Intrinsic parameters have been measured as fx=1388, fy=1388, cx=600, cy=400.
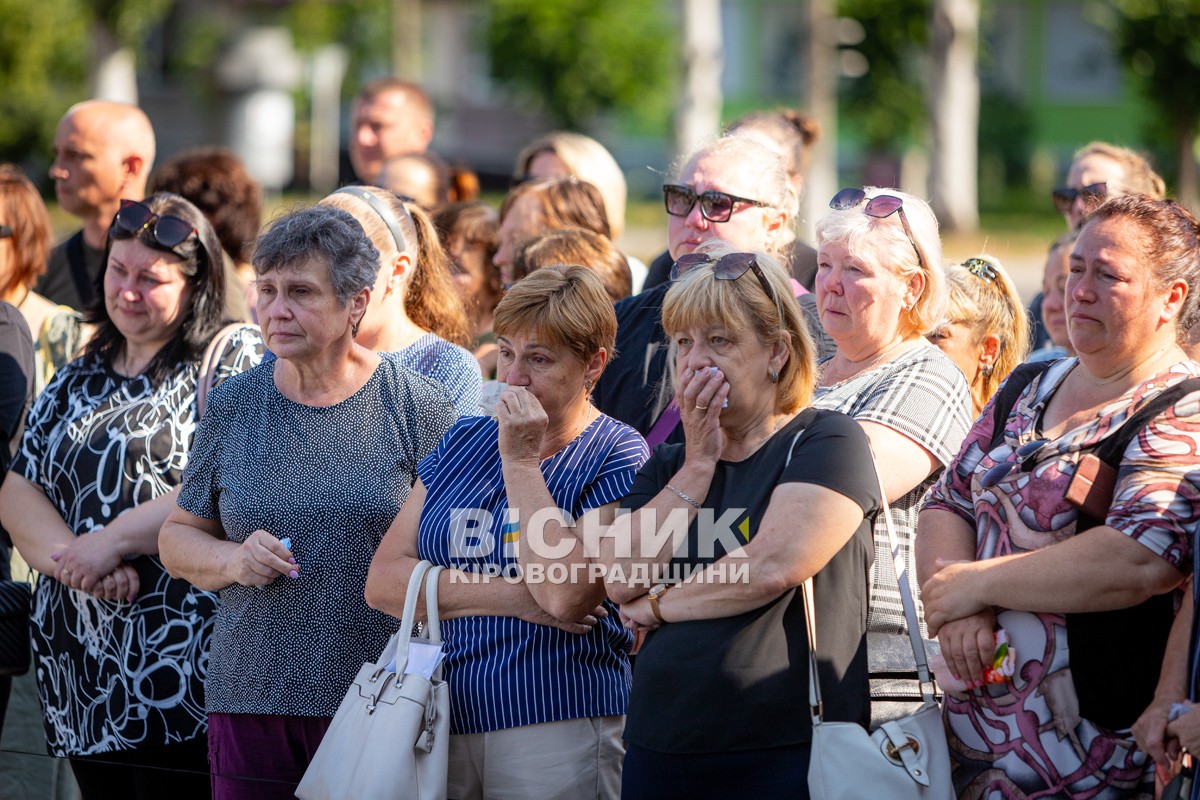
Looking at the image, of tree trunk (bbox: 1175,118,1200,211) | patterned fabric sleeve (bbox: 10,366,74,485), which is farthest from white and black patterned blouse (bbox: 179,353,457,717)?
tree trunk (bbox: 1175,118,1200,211)

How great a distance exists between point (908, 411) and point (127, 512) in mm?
2088

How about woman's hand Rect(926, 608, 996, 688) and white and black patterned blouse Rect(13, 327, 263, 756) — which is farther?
white and black patterned blouse Rect(13, 327, 263, 756)

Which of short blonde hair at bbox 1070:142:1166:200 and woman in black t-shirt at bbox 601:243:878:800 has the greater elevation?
short blonde hair at bbox 1070:142:1166:200

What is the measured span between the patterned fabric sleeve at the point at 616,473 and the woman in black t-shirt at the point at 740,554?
0.09 meters

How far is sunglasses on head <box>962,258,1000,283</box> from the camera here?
3973 millimetres

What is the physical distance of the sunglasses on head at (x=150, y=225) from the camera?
3.94 m

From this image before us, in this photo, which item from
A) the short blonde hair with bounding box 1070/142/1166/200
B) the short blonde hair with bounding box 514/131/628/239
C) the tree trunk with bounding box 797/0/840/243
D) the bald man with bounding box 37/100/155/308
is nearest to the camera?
the short blonde hair with bounding box 1070/142/1166/200

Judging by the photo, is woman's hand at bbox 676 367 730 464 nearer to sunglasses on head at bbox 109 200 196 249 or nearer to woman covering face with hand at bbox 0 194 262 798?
woman covering face with hand at bbox 0 194 262 798

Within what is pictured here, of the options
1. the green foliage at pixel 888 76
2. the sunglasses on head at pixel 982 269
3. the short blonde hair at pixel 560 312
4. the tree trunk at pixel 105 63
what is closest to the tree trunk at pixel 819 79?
the green foliage at pixel 888 76

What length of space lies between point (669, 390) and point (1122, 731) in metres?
1.53

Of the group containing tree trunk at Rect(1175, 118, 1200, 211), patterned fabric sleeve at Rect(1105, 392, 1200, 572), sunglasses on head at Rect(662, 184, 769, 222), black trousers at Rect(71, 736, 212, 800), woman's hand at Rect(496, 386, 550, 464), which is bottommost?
black trousers at Rect(71, 736, 212, 800)

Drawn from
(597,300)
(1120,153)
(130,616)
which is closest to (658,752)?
(597,300)

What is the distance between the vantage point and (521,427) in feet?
9.80

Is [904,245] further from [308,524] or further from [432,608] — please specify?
[308,524]
